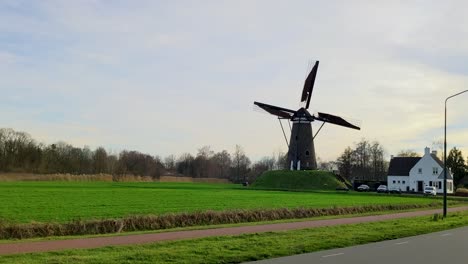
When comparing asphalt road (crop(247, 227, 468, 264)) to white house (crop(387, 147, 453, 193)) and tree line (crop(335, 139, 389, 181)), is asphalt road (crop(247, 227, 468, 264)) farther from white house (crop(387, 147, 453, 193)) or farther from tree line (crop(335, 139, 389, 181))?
tree line (crop(335, 139, 389, 181))

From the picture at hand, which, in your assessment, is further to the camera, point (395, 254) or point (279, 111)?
point (279, 111)

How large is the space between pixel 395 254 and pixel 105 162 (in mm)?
115262

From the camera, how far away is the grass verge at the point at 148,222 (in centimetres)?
1947

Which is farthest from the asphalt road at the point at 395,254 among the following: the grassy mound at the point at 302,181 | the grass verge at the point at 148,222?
the grassy mound at the point at 302,181

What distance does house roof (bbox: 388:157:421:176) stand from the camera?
10000cm

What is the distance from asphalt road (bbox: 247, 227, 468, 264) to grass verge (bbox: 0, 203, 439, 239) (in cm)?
1010

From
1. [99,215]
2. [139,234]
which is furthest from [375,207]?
[139,234]

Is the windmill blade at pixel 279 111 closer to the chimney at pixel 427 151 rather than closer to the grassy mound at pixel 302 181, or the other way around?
the grassy mound at pixel 302 181

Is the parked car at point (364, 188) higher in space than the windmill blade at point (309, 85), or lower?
lower

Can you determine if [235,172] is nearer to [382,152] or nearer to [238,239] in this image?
[382,152]

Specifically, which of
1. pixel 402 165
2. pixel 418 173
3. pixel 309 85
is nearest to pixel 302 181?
pixel 309 85

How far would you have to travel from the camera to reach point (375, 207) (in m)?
41.5

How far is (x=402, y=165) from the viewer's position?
101250 millimetres

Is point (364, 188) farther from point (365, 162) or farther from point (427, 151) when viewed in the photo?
point (365, 162)
